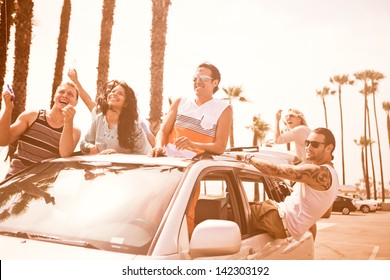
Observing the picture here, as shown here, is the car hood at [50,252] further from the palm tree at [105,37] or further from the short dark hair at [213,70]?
the palm tree at [105,37]

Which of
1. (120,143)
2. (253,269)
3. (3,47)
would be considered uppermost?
(3,47)

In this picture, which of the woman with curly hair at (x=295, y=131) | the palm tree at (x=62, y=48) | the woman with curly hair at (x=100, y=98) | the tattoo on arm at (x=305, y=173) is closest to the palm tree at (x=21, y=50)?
the palm tree at (x=62, y=48)

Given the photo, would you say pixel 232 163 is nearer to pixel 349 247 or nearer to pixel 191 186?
pixel 191 186

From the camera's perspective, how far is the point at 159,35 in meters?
9.67

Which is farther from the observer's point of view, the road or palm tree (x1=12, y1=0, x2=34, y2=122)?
palm tree (x1=12, y1=0, x2=34, y2=122)

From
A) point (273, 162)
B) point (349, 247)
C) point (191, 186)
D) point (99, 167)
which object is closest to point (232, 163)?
point (273, 162)

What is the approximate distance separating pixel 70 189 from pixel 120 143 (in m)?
1.09

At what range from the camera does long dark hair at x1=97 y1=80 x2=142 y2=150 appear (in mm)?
3783

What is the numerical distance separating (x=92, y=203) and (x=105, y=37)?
874cm

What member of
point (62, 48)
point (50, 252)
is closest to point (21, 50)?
point (62, 48)

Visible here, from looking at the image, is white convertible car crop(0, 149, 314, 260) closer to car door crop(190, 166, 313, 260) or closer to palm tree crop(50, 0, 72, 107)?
car door crop(190, 166, 313, 260)

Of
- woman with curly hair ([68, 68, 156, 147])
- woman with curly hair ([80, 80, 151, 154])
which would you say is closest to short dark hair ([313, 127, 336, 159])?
woman with curly hair ([80, 80, 151, 154])

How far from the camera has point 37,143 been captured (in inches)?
150

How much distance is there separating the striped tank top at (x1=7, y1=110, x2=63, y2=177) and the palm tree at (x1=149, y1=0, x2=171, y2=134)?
18.7 ft
